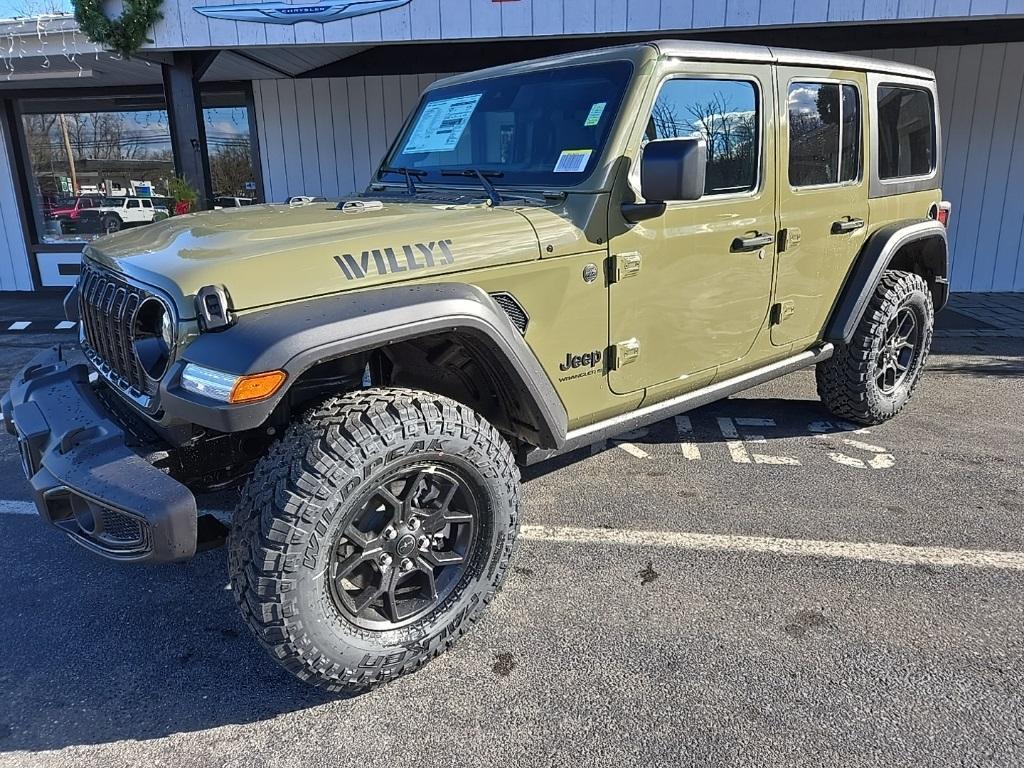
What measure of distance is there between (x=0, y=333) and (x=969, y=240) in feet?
37.9

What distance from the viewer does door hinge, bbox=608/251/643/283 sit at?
2816 millimetres

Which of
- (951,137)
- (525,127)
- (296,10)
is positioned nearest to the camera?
(525,127)

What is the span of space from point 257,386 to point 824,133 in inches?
123

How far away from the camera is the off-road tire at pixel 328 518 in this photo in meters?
2.07

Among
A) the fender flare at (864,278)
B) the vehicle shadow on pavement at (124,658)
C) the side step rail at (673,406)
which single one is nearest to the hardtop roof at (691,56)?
the fender flare at (864,278)

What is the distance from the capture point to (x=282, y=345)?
1.95 meters

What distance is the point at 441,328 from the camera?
224cm

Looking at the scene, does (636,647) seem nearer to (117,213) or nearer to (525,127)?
(525,127)

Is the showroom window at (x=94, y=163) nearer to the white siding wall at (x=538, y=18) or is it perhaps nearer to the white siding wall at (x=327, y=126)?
the white siding wall at (x=327, y=126)

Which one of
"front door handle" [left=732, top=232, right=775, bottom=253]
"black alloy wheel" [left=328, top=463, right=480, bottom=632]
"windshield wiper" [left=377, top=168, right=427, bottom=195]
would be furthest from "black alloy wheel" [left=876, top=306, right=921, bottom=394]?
"black alloy wheel" [left=328, top=463, right=480, bottom=632]

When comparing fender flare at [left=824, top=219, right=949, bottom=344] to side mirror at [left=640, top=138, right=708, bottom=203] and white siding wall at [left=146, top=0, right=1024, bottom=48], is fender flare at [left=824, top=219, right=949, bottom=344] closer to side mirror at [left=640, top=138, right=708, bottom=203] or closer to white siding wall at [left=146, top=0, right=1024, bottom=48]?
side mirror at [left=640, top=138, right=708, bottom=203]

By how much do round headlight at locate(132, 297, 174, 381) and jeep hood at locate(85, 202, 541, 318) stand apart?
90mm

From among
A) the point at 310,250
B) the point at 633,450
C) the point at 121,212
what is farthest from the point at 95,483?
the point at 121,212

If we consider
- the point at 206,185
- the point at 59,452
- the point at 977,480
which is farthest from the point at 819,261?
the point at 206,185
